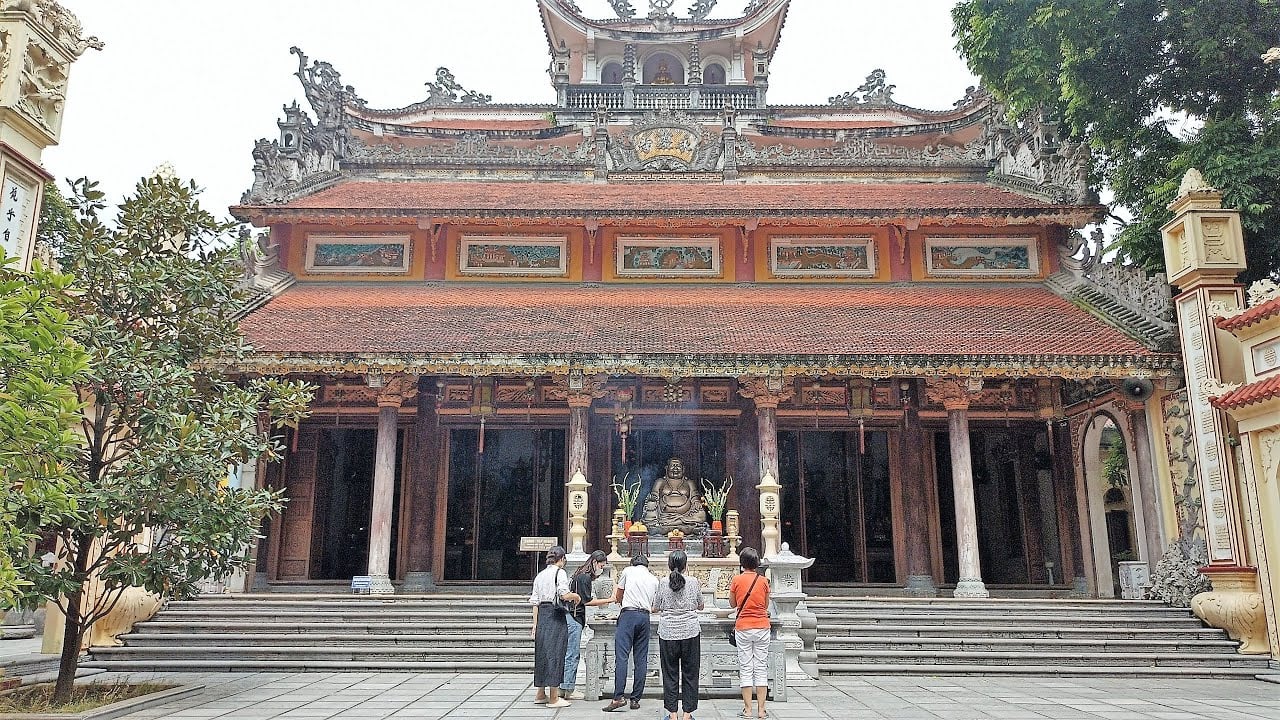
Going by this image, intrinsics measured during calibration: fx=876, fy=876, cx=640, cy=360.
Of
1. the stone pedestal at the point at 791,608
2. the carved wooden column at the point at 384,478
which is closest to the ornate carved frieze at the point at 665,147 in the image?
the carved wooden column at the point at 384,478

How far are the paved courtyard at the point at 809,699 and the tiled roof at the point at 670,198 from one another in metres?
8.21

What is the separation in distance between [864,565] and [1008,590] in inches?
90.6

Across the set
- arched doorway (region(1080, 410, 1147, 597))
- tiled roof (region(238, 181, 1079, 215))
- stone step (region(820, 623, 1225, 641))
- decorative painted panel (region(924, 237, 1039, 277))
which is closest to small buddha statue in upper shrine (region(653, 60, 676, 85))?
tiled roof (region(238, 181, 1079, 215))

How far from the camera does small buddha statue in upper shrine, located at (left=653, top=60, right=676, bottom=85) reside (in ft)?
88.5

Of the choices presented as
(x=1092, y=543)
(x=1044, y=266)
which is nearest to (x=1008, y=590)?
(x=1092, y=543)

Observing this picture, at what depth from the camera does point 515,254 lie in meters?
15.9

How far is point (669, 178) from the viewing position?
17594 millimetres

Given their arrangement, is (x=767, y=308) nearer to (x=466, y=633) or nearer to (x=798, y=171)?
(x=798, y=171)

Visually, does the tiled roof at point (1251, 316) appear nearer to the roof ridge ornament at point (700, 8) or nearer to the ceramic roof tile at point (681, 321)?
the ceramic roof tile at point (681, 321)

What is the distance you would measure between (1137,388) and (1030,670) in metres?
5.14

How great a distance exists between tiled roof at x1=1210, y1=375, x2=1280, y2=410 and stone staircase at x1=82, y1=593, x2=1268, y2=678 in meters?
2.79

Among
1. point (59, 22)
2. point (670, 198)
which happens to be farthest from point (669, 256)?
point (59, 22)

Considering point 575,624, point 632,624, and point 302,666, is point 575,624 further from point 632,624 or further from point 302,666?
point 302,666

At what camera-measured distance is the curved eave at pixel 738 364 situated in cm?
1220
